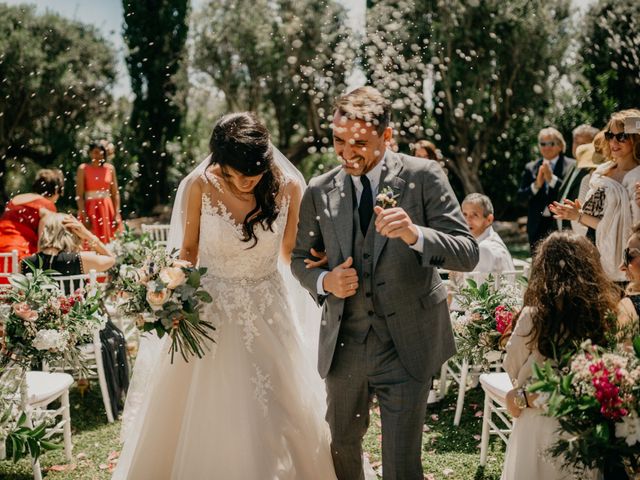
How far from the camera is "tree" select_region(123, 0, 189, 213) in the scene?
54.5 ft

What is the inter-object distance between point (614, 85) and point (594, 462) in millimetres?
15170

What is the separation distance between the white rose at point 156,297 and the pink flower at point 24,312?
45.5 inches

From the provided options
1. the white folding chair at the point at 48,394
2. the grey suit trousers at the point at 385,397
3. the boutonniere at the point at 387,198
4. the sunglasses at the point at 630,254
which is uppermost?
the boutonniere at the point at 387,198

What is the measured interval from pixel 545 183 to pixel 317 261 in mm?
5058

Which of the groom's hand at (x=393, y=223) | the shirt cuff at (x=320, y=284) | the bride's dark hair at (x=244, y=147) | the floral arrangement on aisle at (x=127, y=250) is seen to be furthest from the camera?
the floral arrangement on aisle at (x=127, y=250)

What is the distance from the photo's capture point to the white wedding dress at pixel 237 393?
3.54 meters

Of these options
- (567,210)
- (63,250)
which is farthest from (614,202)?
(63,250)

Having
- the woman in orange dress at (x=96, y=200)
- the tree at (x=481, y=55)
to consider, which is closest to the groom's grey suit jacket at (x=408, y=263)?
the woman in orange dress at (x=96, y=200)

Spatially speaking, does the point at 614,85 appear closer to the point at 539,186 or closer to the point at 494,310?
the point at 539,186

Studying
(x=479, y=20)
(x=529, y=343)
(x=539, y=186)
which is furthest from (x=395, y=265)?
(x=479, y=20)

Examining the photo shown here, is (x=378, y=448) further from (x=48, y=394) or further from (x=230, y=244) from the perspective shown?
(x=48, y=394)

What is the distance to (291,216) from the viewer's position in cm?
382

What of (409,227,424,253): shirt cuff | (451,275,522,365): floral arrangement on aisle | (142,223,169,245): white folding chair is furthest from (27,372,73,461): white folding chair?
(142,223,169,245): white folding chair

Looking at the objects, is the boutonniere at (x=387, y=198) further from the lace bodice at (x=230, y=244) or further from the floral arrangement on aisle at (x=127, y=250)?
the floral arrangement on aisle at (x=127, y=250)
